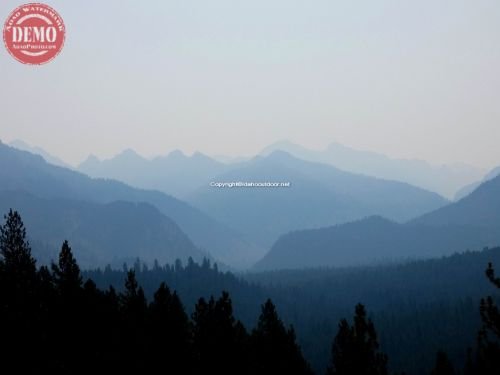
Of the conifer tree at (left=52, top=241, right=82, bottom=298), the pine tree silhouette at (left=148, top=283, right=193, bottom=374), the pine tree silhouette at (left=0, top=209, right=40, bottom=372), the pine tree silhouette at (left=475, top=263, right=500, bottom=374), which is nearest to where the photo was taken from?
the pine tree silhouette at (left=475, top=263, right=500, bottom=374)

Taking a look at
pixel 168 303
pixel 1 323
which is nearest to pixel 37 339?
pixel 1 323

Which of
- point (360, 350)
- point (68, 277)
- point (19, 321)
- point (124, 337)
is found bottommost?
point (360, 350)

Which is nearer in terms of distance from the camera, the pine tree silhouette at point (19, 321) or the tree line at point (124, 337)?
the pine tree silhouette at point (19, 321)

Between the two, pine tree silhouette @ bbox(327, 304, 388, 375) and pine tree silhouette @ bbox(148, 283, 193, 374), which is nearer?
pine tree silhouette @ bbox(327, 304, 388, 375)

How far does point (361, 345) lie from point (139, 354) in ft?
60.1

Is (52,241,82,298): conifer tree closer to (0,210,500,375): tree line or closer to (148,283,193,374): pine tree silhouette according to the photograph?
Result: (0,210,500,375): tree line

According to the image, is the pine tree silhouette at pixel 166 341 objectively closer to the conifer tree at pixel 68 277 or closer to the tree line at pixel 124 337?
the tree line at pixel 124 337

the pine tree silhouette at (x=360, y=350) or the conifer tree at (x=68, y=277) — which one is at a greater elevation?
the conifer tree at (x=68, y=277)

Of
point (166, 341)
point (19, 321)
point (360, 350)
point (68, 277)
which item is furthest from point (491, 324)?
point (68, 277)

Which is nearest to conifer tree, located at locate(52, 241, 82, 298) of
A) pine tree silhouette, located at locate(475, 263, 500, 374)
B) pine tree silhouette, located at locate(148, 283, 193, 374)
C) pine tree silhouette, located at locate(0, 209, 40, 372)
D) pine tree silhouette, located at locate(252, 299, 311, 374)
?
pine tree silhouette, located at locate(0, 209, 40, 372)

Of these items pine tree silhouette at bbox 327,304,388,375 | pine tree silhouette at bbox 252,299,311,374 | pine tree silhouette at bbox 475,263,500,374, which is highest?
pine tree silhouette at bbox 475,263,500,374

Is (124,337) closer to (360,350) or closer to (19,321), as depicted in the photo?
(19,321)

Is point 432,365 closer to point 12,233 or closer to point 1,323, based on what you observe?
point 12,233

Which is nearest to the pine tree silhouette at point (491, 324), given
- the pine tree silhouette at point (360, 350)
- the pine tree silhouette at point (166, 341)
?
the pine tree silhouette at point (360, 350)
